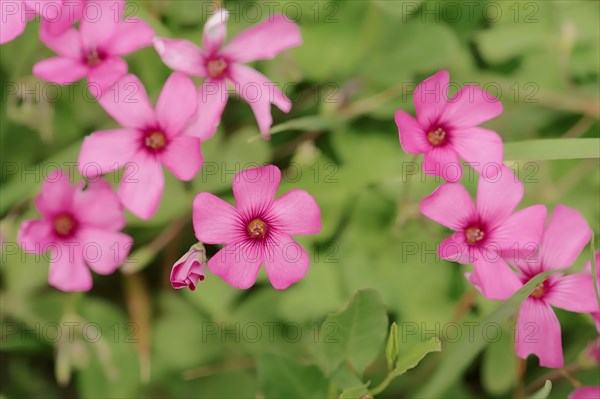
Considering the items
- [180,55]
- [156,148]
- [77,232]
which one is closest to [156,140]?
[156,148]

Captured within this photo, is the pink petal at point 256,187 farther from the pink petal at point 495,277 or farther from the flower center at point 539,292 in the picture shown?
the flower center at point 539,292

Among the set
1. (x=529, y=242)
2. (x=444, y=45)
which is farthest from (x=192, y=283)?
(x=444, y=45)

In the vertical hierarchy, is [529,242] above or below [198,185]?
above

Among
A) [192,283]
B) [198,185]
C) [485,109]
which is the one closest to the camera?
[192,283]

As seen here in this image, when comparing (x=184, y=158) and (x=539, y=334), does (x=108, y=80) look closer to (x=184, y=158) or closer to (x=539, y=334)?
(x=184, y=158)

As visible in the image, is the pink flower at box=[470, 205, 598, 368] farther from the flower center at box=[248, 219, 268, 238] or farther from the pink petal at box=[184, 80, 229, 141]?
the pink petal at box=[184, 80, 229, 141]

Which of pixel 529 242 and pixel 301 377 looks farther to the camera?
pixel 301 377

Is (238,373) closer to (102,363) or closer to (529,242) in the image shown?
(102,363)

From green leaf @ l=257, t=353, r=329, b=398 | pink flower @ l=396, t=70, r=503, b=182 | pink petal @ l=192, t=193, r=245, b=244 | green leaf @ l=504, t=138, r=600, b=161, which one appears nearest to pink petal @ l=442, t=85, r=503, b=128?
pink flower @ l=396, t=70, r=503, b=182
